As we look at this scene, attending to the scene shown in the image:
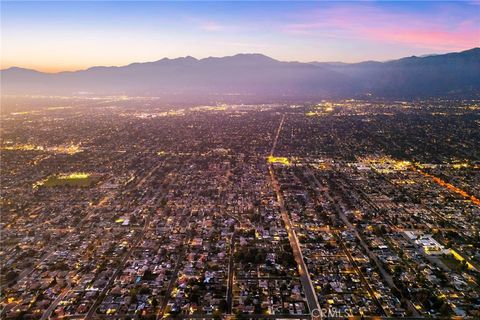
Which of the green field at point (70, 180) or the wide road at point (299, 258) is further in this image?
the green field at point (70, 180)

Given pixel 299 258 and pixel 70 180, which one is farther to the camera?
pixel 70 180

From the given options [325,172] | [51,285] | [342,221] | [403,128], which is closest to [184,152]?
[325,172]

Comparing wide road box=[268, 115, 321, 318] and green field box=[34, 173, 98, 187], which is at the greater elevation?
green field box=[34, 173, 98, 187]

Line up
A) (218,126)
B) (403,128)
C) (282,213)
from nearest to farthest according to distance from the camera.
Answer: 1. (282,213)
2. (403,128)
3. (218,126)

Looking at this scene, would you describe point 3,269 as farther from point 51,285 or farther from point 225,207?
point 225,207

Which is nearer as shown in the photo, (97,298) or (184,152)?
(97,298)

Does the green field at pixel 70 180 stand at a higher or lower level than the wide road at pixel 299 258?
higher

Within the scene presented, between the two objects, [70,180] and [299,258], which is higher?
[70,180]

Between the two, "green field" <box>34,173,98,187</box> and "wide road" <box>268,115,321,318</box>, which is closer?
"wide road" <box>268,115,321,318</box>
